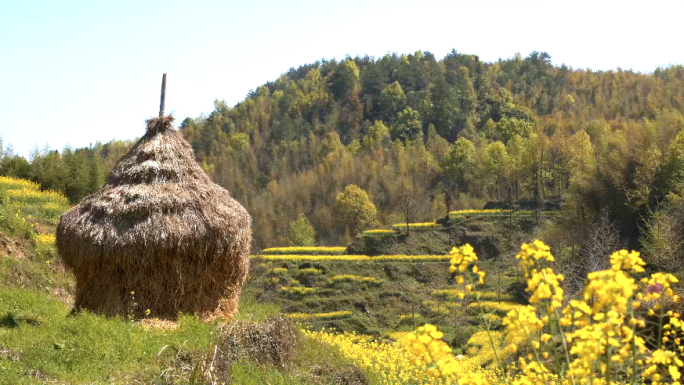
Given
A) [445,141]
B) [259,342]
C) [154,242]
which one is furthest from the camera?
[445,141]

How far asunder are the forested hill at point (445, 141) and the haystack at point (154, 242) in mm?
27480

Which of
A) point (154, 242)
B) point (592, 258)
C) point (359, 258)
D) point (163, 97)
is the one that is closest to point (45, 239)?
point (163, 97)

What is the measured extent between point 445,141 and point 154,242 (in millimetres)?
69142

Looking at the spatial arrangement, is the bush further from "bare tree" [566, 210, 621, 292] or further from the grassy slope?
"bare tree" [566, 210, 621, 292]

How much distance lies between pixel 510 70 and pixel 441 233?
6430 centimetres

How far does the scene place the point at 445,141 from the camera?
77000 millimetres

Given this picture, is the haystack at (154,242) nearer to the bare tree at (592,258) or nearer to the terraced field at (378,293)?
the bare tree at (592,258)

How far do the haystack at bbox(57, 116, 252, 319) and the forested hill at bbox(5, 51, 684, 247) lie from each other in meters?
27.5

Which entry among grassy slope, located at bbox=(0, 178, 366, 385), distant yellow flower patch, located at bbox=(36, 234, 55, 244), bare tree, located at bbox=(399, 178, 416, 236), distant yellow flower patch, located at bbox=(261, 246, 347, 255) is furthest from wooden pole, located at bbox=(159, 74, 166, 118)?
bare tree, located at bbox=(399, 178, 416, 236)

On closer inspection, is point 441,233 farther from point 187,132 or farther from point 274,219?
point 187,132

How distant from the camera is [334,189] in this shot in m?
72.6

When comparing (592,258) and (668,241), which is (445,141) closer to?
(668,241)

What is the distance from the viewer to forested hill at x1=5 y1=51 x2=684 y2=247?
1464 inches

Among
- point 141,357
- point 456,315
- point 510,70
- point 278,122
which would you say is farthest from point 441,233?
point 510,70
